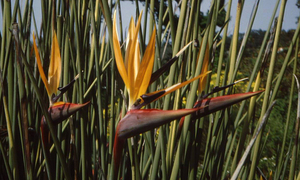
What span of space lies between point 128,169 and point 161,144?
0.74 ft

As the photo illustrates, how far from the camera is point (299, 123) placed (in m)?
0.44

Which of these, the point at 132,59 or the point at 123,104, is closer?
the point at 132,59

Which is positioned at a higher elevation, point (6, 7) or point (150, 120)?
point (6, 7)

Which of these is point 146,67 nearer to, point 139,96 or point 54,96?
point 139,96

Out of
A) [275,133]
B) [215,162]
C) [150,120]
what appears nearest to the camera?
[150,120]

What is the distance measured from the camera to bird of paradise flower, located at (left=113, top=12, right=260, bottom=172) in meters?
0.27

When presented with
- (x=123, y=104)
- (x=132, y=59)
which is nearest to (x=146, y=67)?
(x=132, y=59)

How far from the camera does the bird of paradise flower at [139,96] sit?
0.89ft

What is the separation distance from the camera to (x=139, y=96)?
1.06ft

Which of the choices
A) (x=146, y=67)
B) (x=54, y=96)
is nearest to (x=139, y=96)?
(x=146, y=67)

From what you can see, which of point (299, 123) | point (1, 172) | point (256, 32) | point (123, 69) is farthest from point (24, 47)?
point (256, 32)

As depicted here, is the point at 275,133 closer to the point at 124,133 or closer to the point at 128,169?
the point at 128,169

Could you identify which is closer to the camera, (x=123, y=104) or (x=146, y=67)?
(x=146, y=67)

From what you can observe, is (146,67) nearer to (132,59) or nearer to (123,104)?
(132,59)
